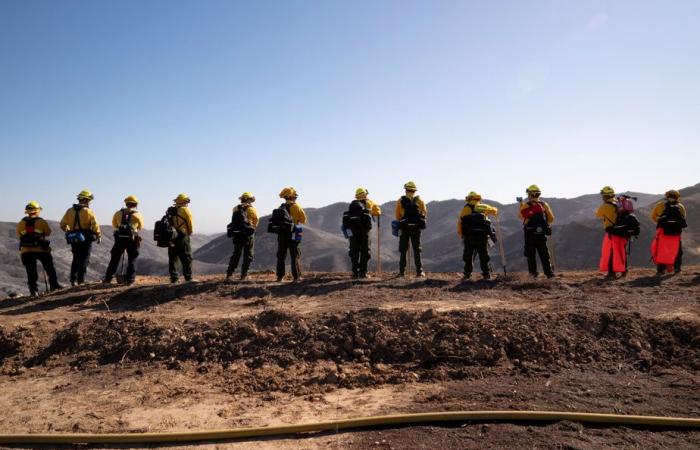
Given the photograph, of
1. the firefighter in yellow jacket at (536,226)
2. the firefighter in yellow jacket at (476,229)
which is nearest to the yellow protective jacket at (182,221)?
the firefighter in yellow jacket at (476,229)

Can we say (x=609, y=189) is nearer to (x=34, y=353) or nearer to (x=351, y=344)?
(x=351, y=344)

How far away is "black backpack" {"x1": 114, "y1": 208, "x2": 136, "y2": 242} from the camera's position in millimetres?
10297

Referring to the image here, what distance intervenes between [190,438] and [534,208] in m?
8.49

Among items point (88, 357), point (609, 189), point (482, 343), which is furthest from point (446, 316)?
point (609, 189)

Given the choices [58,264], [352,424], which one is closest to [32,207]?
[352,424]

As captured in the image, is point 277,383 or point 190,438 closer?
point 190,438

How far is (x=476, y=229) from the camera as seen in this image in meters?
9.67

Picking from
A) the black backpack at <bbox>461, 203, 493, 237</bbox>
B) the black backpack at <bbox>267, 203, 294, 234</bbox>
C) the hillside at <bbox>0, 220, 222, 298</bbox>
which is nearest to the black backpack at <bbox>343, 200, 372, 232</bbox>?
the black backpack at <bbox>267, 203, 294, 234</bbox>

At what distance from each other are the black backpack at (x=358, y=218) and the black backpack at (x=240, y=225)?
219cm

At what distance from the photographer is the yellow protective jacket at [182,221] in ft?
33.5

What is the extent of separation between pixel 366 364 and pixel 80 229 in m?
8.04

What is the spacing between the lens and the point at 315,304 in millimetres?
8172

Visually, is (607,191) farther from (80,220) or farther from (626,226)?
(80,220)

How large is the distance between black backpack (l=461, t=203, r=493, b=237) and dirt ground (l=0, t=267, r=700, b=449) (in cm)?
157
